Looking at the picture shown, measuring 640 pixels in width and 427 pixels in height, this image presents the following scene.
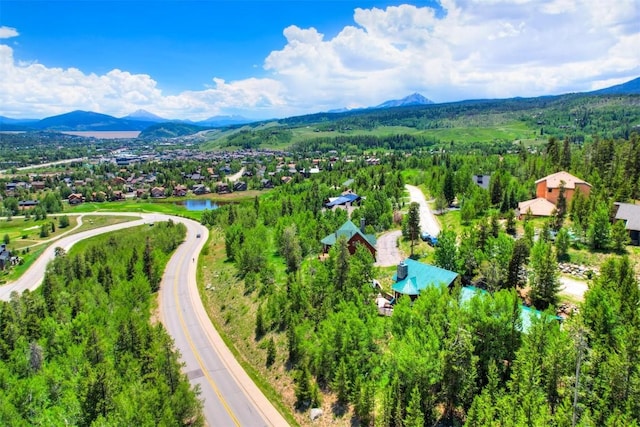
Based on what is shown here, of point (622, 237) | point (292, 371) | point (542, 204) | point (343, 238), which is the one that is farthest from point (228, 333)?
point (542, 204)

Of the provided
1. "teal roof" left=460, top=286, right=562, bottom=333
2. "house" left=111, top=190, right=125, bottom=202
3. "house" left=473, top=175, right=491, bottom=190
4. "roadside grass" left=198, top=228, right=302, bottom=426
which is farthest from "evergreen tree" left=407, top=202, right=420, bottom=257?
"house" left=111, top=190, right=125, bottom=202

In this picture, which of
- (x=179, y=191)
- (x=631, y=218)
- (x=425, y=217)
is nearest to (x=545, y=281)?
(x=631, y=218)

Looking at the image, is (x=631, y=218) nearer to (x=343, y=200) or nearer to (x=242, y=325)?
(x=242, y=325)

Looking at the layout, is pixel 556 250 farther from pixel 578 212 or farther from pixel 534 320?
pixel 534 320

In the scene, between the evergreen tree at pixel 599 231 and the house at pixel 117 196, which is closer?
the evergreen tree at pixel 599 231

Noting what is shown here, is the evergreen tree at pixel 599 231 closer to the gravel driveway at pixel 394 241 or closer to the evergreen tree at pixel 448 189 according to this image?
the gravel driveway at pixel 394 241

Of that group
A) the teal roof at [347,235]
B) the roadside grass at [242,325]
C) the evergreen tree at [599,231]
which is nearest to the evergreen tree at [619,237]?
the evergreen tree at [599,231]
